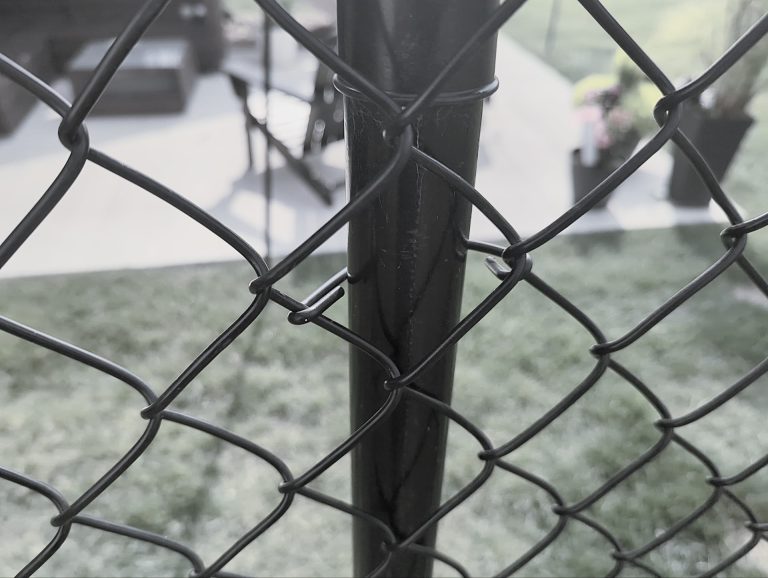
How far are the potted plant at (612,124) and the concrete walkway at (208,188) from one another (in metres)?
0.16

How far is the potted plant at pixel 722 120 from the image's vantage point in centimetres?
205

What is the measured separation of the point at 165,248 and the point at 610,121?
156cm

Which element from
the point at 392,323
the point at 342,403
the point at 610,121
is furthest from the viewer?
the point at 610,121

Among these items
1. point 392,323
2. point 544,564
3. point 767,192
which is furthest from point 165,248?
point 767,192

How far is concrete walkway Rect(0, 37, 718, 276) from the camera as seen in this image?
6.83 ft

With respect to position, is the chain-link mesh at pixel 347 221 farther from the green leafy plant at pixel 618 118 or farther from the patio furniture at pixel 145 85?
the patio furniture at pixel 145 85

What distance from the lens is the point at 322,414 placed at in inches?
55.7

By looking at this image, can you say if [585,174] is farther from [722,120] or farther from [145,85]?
[145,85]

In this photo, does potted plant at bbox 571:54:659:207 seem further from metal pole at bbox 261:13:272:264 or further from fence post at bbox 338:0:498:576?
fence post at bbox 338:0:498:576

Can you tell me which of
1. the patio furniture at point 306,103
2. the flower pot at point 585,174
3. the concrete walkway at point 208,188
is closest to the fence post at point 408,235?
the concrete walkway at point 208,188

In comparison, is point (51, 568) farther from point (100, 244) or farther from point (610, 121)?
point (610, 121)

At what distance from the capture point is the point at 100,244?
208 cm

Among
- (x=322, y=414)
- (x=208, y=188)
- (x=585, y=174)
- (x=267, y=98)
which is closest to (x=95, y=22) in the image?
(x=208, y=188)

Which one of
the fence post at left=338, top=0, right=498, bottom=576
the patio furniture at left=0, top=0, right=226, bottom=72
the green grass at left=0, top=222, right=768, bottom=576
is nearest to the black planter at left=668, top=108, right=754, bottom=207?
the green grass at left=0, top=222, right=768, bottom=576
